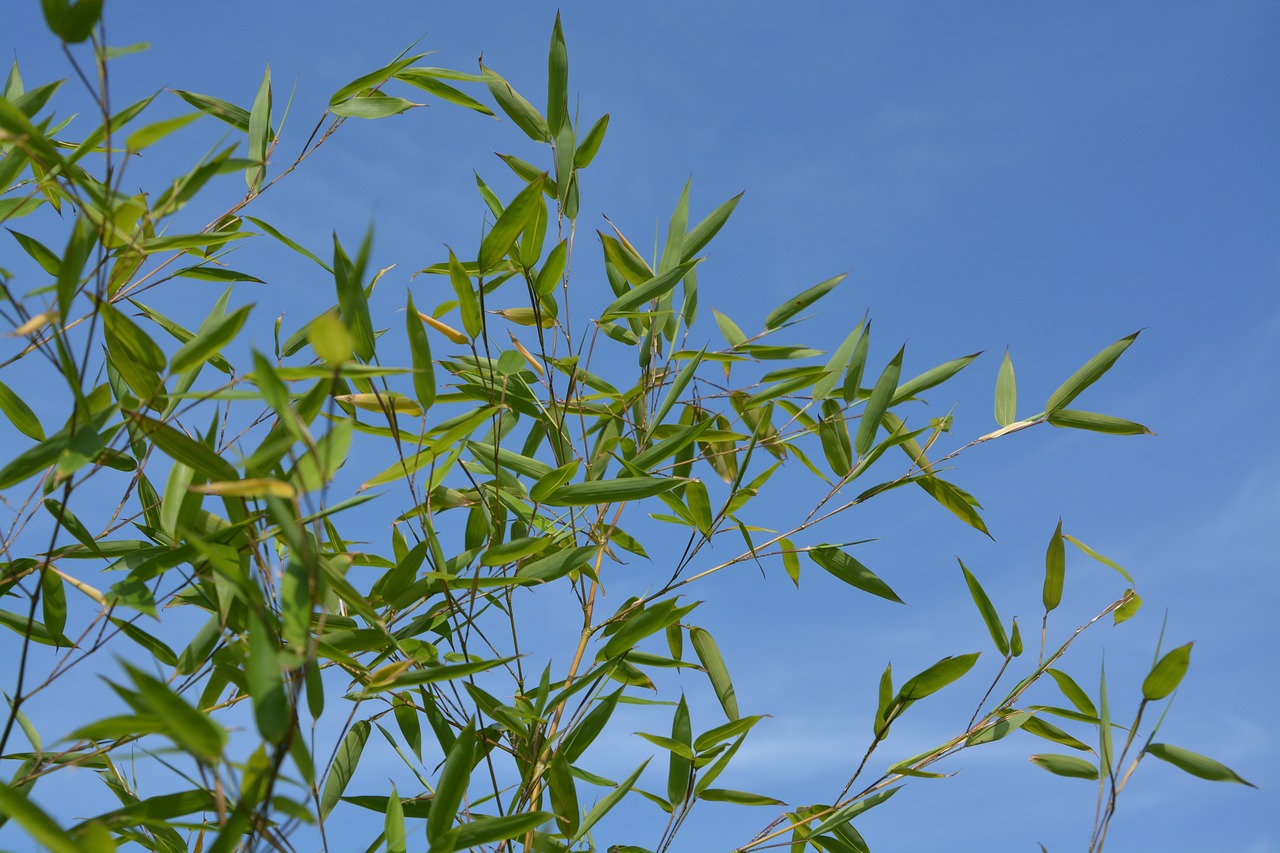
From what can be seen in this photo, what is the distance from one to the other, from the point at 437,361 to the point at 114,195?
0.58 m

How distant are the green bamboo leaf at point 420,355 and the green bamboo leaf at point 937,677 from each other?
819mm

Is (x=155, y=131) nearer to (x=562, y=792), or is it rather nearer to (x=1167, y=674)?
(x=562, y=792)

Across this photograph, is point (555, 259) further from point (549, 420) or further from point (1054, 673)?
point (1054, 673)

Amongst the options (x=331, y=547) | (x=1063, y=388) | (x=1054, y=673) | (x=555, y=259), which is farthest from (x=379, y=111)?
(x=1054, y=673)

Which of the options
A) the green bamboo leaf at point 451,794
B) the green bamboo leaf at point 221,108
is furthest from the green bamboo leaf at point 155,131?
the green bamboo leaf at point 221,108

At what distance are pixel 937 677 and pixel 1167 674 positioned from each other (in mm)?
376

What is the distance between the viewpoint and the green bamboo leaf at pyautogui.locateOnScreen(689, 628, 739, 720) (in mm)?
1576

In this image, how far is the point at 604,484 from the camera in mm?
1288

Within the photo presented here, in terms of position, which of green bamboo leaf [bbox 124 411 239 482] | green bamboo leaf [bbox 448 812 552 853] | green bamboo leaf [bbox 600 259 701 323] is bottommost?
green bamboo leaf [bbox 448 812 552 853]

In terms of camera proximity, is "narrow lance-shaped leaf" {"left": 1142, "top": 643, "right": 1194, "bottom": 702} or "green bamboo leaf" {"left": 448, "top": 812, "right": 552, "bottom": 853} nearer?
"green bamboo leaf" {"left": 448, "top": 812, "right": 552, "bottom": 853}

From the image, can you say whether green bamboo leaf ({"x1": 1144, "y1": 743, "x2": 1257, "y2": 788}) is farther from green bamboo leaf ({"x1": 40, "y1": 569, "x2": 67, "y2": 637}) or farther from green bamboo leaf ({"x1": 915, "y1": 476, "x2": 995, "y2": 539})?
green bamboo leaf ({"x1": 40, "y1": 569, "x2": 67, "y2": 637})

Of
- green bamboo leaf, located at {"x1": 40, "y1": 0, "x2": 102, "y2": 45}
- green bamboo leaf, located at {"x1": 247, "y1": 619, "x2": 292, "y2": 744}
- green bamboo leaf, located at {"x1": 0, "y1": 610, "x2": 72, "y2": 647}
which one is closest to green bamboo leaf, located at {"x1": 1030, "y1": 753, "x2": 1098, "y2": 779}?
green bamboo leaf, located at {"x1": 247, "y1": 619, "x2": 292, "y2": 744}

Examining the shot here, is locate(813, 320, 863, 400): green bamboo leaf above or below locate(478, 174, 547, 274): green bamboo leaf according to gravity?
above

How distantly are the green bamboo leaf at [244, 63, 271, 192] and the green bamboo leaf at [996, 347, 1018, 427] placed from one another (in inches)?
50.8
